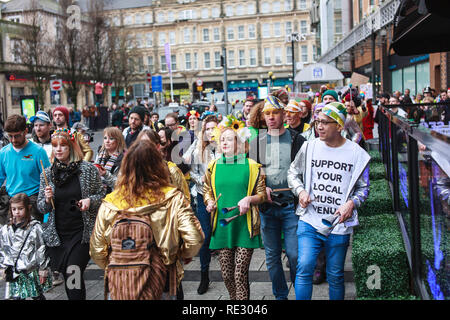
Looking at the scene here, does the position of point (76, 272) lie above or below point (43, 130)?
below

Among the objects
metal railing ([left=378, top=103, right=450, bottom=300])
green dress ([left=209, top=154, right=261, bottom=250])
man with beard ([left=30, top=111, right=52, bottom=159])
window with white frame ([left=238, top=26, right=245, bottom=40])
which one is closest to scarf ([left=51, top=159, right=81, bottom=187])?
green dress ([left=209, top=154, right=261, bottom=250])

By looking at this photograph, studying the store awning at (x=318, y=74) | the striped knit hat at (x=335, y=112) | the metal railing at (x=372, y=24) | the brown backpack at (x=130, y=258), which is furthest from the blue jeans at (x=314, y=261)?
the store awning at (x=318, y=74)

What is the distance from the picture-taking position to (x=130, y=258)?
346 centimetres

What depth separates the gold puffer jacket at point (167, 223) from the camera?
11.6ft

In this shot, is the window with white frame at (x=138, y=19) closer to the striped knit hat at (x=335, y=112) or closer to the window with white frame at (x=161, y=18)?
the window with white frame at (x=161, y=18)

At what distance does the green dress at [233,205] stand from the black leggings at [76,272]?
45.6 inches

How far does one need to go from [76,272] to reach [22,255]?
2.40ft

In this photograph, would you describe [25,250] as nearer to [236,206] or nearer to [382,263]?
[236,206]

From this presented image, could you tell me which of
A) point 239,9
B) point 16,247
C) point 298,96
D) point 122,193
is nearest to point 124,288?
point 122,193

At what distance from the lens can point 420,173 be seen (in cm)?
399

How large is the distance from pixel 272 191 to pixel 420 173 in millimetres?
1408

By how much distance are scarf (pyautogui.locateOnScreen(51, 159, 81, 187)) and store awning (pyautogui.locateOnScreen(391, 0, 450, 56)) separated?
128 inches

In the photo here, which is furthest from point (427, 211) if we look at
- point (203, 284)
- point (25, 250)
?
point (25, 250)
